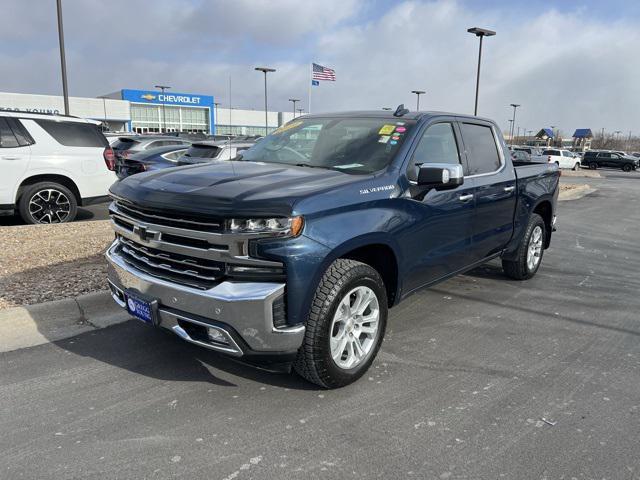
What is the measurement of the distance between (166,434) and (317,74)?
2076 cm

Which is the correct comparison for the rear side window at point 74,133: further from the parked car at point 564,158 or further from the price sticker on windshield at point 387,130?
the parked car at point 564,158

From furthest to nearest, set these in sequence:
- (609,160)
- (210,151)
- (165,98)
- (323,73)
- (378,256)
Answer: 1. (165,98)
2. (609,160)
3. (323,73)
4. (210,151)
5. (378,256)

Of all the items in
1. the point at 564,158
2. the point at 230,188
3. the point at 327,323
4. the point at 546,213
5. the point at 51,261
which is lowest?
the point at 51,261

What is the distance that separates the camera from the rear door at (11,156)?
779cm

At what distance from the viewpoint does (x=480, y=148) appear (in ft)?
16.5

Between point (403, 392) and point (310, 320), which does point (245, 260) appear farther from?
point (403, 392)

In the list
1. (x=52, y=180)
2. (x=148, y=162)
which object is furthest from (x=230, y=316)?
(x=148, y=162)

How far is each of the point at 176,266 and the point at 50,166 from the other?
6.14 meters

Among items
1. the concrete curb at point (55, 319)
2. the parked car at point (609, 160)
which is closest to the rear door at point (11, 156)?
the concrete curb at point (55, 319)

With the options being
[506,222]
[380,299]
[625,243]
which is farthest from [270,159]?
[625,243]

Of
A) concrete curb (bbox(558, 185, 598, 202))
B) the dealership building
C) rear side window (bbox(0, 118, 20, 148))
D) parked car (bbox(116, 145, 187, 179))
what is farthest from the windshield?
the dealership building

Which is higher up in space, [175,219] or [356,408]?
[175,219]

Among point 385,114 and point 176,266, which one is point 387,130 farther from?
point 176,266

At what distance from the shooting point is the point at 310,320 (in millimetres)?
3086
